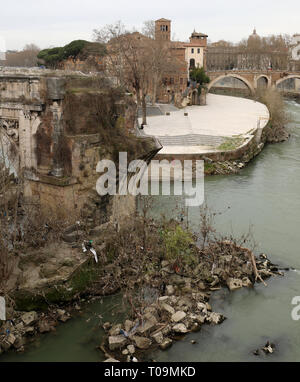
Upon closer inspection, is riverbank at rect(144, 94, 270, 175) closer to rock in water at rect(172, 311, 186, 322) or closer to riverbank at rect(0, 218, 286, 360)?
riverbank at rect(0, 218, 286, 360)

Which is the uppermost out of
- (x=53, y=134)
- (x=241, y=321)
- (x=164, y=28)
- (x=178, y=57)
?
(x=164, y=28)

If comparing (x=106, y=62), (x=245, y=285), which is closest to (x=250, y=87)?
(x=106, y=62)

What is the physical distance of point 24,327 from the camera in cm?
799

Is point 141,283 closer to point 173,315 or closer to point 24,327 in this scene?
point 173,315

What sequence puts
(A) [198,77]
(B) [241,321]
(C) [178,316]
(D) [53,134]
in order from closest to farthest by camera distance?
(C) [178,316]
(B) [241,321]
(D) [53,134]
(A) [198,77]

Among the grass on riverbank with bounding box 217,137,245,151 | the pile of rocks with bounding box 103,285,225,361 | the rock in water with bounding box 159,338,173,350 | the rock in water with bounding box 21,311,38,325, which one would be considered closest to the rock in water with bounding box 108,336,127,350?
the pile of rocks with bounding box 103,285,225,361

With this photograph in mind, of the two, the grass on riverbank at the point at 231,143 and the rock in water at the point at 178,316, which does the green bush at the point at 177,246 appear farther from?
the grass on riverbank at the point at 231,143

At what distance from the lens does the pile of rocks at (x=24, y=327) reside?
7.64 meters

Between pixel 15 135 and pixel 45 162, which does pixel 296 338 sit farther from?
pixel 15 135

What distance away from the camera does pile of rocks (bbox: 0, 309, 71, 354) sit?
7.64 m

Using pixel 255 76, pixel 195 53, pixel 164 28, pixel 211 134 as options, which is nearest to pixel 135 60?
pixel 211 134
